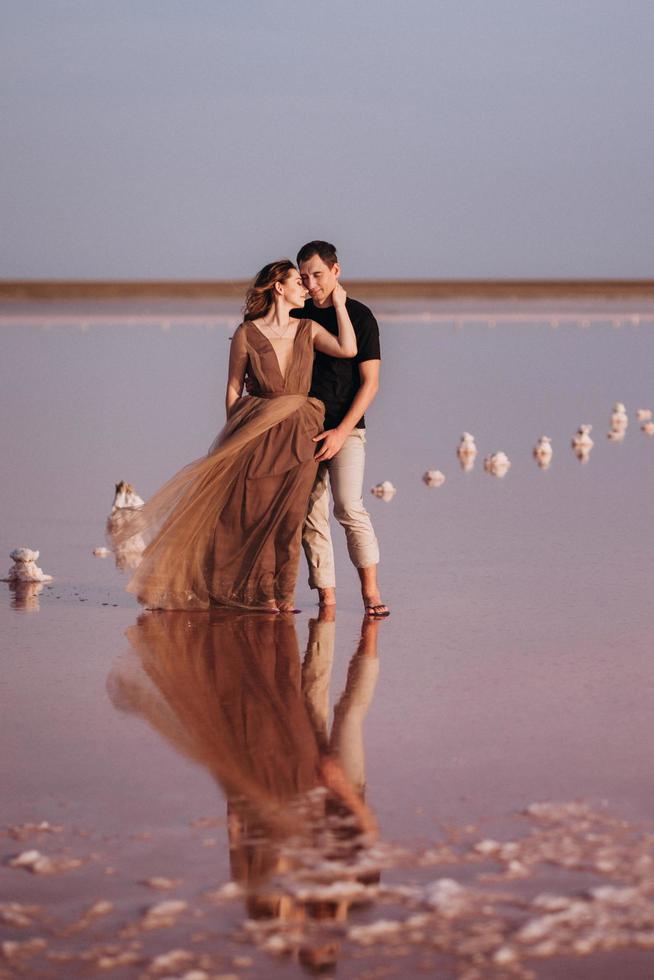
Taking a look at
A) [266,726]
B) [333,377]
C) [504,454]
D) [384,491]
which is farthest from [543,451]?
[266,726]

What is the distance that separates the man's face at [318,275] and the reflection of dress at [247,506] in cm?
18

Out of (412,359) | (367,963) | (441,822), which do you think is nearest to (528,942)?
(367,963)

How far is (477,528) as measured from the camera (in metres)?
11.5

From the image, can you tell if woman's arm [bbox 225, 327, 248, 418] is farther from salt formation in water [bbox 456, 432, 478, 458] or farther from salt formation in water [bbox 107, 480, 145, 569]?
salt formation in water [bbox 456, 432, 478, 458]

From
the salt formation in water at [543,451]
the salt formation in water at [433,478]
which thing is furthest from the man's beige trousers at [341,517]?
the salt formation in water at [543,451]

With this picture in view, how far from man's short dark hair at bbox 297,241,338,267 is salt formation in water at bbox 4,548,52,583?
8.08 feet

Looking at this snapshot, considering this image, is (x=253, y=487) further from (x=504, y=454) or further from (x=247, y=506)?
(x=504, y=454)

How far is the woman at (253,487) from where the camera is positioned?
27.9 feet

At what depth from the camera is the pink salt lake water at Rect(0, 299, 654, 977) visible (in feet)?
14.2

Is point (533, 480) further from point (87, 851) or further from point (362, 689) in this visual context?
point (87, 851)

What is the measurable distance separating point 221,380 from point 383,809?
18.4 m

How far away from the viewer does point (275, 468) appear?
8523 mm

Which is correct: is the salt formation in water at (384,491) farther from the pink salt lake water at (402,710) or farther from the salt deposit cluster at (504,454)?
the pink salt lake water at (402,710)

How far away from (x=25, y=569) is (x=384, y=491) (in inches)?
167
